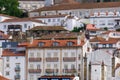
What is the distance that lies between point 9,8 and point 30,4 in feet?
50.1

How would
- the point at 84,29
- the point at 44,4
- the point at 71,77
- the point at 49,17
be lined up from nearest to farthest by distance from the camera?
1. the point at 71,77
2. the point at 84,29
3. the point at 49,17
4. the point at 44,4

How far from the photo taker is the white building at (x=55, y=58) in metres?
77.1

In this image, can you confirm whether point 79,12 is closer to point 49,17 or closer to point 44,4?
point 49,17

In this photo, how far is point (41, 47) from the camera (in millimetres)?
78312

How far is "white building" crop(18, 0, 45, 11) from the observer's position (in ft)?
436

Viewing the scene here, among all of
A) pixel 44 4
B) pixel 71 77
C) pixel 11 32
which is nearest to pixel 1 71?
pixel 71 77

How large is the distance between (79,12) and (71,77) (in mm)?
45502

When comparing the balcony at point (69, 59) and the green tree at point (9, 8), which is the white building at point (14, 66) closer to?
the balcony at point (69, 59)

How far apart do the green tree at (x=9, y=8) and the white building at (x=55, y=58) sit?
41.6 meters

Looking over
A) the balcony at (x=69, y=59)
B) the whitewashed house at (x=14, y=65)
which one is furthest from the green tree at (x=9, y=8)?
the balcony at (x=69, y=59)

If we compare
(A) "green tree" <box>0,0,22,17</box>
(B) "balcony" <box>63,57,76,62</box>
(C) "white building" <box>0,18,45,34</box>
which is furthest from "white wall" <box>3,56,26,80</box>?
(A) "green tree" <box>0,0,22,17</box>

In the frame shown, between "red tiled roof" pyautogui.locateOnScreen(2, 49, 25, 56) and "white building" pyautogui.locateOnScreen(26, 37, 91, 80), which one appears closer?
"white building" pyautogui.locateOnScreen(26, 37, 91, 80)

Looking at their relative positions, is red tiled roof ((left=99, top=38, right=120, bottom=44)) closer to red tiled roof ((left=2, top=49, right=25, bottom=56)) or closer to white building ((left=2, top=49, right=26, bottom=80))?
red tiled roof ((left=2, top=49, right=25, bottom=56))

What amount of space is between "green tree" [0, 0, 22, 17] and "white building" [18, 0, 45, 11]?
10104 mm
